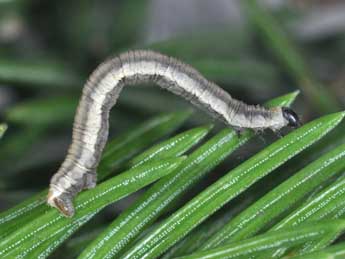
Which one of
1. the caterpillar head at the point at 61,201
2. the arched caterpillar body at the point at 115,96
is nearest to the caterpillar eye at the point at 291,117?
the arched caterpillar body at the point at 115,96

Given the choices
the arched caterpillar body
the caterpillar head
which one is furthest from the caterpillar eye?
the caterpillar head

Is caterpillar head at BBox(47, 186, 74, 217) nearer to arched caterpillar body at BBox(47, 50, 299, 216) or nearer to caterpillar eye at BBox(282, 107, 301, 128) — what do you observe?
arched caterpillar body at BBox(47, 50, 299, 216)

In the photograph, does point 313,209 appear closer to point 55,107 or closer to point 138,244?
point 138,244

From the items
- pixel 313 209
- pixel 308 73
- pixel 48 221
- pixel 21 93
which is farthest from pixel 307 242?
pixel 21 93

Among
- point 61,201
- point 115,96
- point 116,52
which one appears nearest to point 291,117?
point 115,96

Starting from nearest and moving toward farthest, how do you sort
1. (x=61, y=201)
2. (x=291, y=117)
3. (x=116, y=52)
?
(x=61, y=201) < (x=291, y=117) < (x=116, y=52)

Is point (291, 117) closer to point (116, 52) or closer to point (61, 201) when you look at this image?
point (61, 201)
